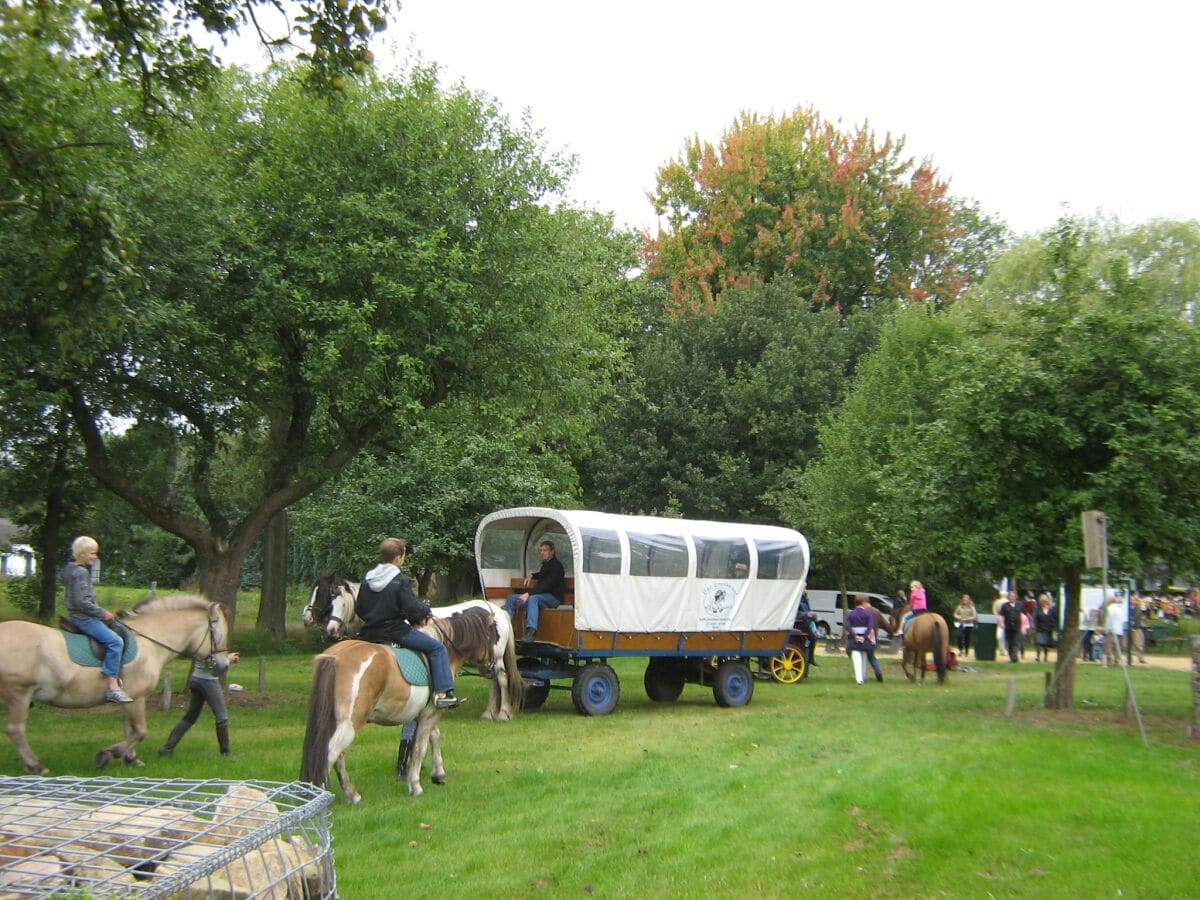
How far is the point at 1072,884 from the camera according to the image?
7.33 meters

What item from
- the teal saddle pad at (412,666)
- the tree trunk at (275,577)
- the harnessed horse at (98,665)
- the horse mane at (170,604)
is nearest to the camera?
the teal saddle pad at (412,666)

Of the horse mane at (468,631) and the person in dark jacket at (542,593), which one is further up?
the person in dark jacket at (542,593)

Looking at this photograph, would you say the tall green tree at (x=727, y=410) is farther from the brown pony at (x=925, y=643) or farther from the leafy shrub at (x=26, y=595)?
the leafy shrub at (x=26, y=595)

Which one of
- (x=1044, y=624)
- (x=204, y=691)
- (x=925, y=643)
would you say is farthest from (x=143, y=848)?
(x=1044, y=624)

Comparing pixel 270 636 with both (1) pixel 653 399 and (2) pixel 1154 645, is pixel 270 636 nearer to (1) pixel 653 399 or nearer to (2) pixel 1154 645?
(1) pixel 653 399

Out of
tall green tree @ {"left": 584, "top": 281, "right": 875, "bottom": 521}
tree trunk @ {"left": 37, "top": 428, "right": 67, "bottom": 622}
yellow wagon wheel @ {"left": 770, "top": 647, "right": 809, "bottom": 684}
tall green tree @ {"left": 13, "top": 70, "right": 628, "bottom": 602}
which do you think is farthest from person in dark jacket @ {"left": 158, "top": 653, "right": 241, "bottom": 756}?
tall green tree @ {"left": 584, "top": 281, "right": 875, "bottom": 521}

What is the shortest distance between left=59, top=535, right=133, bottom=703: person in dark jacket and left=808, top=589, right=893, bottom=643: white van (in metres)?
27.7

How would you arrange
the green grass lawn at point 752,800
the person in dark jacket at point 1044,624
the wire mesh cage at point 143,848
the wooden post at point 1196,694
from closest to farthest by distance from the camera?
the wire mesh cage at point 143,848 → the green grass lawn at point 752,800 → the wooden post at point 1196,694 → the person in dark jacket at point 1044,624

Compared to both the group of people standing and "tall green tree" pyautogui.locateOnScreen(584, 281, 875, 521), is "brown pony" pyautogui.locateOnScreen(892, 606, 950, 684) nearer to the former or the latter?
the group of people standing

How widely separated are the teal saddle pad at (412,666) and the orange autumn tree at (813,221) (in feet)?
104

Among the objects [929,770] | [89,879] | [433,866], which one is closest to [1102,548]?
[929,770]

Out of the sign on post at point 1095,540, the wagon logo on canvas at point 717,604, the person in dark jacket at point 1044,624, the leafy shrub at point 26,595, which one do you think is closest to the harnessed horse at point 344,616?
the wagon logo on canvas at point 717,604

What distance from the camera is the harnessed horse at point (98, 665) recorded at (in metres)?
10.2

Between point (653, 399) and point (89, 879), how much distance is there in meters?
33.9
